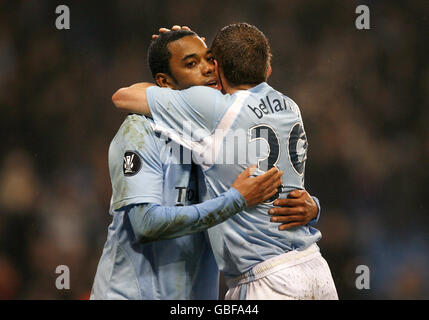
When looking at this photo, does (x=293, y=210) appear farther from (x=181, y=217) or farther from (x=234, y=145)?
(x=181, y=217)

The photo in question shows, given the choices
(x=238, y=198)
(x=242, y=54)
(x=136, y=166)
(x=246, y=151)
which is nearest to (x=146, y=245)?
(x=136, y=166)

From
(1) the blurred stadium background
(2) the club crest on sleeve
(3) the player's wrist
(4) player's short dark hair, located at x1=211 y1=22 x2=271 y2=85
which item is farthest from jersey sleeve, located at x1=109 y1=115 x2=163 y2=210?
(1) the blurred stadium background

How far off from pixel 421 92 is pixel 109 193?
2.80 m

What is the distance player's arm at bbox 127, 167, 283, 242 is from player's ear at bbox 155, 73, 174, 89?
2.16ft

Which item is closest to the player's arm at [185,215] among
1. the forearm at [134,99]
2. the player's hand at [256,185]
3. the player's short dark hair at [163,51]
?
the player's hand at [256,185]

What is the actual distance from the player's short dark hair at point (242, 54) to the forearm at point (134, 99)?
35cm

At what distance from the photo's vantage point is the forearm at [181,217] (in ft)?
6.83

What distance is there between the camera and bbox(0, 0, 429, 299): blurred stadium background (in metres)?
4.40

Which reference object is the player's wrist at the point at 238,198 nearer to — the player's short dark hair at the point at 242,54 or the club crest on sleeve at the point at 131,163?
the club crest on sleeve at the point at 131,163

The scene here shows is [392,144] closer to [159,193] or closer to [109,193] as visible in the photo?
[109,193]

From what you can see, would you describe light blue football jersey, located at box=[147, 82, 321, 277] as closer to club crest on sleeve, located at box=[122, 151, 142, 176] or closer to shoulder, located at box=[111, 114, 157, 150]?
shoulder, located at box=[111, 114, 157, 150]

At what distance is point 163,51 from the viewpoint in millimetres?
2539

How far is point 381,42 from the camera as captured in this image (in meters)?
4.81

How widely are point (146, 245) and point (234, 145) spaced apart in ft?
1.78
